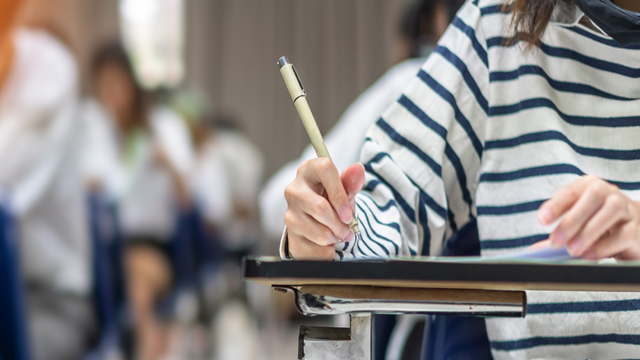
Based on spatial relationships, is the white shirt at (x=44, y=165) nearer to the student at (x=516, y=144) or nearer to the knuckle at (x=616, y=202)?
the student at (x=516, y=144)

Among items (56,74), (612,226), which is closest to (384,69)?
(56,74)

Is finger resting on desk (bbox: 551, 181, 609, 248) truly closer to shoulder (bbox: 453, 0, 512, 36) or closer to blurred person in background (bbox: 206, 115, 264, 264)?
shoulder (bbox: 453, 0, 512, 36)

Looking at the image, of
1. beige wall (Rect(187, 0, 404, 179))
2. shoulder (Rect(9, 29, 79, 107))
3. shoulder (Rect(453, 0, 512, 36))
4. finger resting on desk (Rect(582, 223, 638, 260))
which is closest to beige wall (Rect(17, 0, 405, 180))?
beige wall (Rect(187, 0, 404, 179))

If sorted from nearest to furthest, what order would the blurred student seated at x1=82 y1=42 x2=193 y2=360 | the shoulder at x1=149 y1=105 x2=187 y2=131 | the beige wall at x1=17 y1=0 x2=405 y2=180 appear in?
the blurred student seated at x1=82 y1=42 x2=193 y2=360 → the shoulder at x1=149 y1=105 x2=187 y2=131 → the beige wall at x1=17 y1=0 x2=405 y2=180

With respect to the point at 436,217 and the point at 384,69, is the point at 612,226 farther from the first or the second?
the point at 384,69

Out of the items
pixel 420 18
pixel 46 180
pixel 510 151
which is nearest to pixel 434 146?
pixel 510 151

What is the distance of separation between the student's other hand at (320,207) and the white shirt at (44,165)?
3.81 feet

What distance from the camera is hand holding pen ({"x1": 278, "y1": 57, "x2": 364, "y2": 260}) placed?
0.45 m

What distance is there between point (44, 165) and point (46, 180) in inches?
1.5

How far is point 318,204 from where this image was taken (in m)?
0.44

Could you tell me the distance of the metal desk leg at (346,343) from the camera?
0.37m

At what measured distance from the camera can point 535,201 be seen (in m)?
0.61

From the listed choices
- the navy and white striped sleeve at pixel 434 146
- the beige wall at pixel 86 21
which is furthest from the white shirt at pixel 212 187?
the navy and white striped sleeve at pixel 434 146

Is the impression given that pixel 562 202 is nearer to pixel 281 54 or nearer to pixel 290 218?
pixel 290 218
